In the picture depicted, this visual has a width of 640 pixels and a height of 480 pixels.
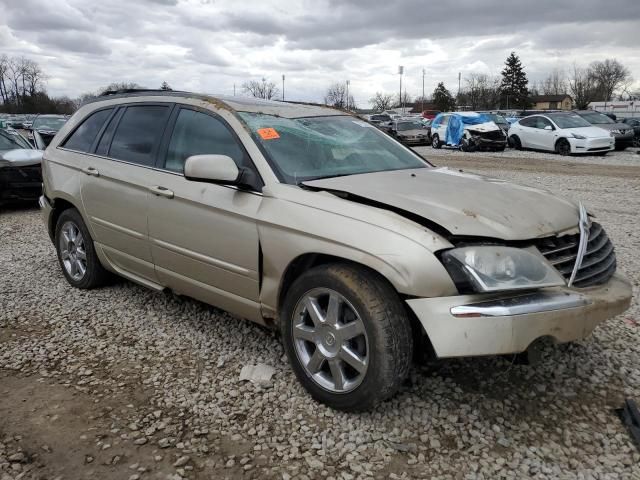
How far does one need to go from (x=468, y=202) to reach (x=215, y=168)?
1.41 m

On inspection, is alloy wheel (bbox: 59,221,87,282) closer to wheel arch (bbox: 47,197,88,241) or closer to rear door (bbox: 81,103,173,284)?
wheel arch (bbox: 47,197,88,241)

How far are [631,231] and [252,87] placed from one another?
73.6m

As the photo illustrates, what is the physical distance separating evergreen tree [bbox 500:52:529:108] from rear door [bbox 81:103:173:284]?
86.2 m

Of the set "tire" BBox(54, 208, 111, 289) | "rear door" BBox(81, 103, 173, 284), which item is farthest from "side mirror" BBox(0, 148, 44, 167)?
"rear door" BBox(81, 103, 173, 284)

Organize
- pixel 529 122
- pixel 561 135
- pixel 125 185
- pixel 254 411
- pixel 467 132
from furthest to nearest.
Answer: pixel 467 132 → pixel 529 122 → pixel 561 135 → pixel 125 185 → pixel 254 411

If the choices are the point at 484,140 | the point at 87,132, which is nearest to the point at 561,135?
the point at 484,140

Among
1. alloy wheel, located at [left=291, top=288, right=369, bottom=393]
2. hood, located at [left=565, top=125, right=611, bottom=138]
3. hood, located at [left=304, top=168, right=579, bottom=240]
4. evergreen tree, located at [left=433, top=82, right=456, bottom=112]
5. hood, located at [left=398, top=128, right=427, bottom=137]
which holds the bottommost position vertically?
alloy wheel, located at [left=291, top=288, right=369, bottom=393]

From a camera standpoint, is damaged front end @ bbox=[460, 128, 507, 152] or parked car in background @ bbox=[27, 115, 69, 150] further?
damaged front end @ bbox=[460, 128, 507, 152]

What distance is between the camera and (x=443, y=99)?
3349 inches

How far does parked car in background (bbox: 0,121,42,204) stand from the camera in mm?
9211

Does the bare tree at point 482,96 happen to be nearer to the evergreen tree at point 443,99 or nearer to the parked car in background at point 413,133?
the evergreen tree at point 443,99

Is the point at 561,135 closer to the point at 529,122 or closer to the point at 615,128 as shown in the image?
the point at 529,122

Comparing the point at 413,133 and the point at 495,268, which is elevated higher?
the point at 413,133

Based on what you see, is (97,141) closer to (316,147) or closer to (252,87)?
(316,147)
